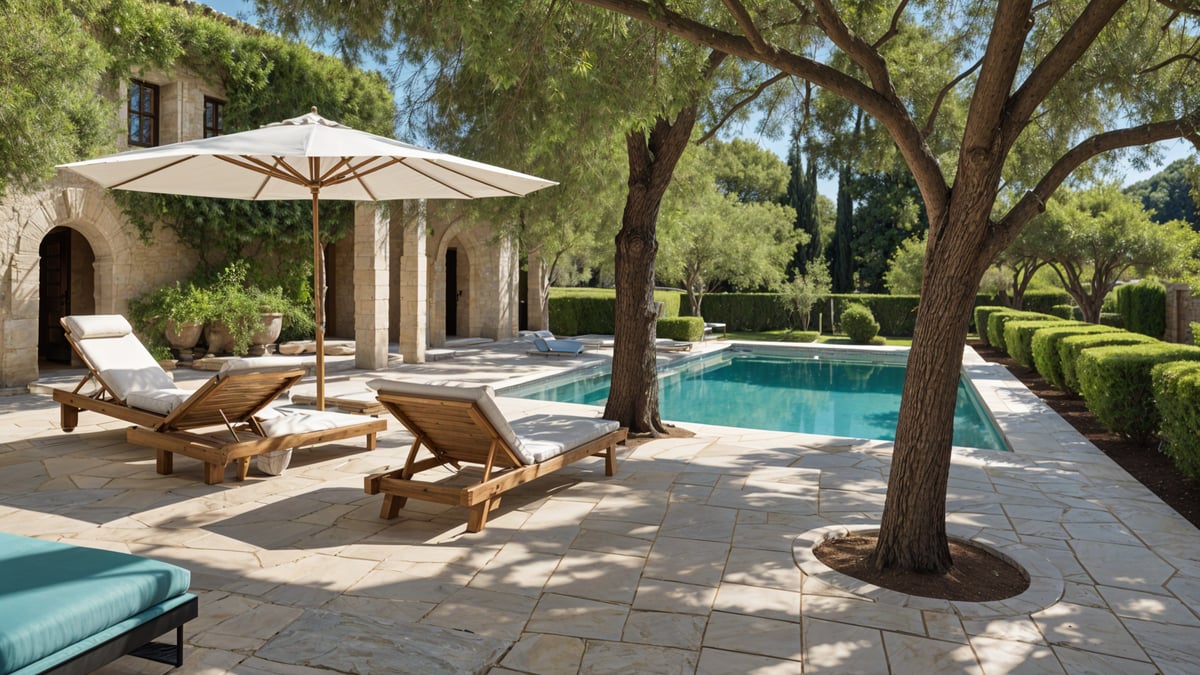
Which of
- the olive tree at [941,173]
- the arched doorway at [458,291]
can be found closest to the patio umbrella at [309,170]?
the olive tree at [941,173]

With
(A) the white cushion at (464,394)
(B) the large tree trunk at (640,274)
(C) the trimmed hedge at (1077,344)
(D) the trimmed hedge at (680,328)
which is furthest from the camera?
(D) the trimmed hedge at (680,328)

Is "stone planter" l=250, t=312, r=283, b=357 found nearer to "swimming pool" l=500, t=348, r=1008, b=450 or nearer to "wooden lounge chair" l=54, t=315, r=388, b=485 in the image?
"swimming pool" l=500, t=348, r=1008, b=450

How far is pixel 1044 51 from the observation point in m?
6.66

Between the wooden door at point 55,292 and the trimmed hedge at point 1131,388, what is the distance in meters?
15.0

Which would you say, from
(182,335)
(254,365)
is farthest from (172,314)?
(254,365)

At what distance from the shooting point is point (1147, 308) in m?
18.9

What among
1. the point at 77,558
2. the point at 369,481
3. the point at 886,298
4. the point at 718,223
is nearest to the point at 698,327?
the point at 718,223

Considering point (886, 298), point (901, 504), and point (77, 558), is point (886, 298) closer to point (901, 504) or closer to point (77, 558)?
point (901, 504)

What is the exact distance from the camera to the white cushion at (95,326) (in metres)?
6.70

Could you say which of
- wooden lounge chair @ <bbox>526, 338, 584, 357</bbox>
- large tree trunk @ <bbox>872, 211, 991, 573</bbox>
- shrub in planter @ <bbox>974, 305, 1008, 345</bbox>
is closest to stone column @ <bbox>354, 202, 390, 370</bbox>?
wooden lounge chair @ <bbox>526, 338, 584, 357</bbox>

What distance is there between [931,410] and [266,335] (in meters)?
11.9

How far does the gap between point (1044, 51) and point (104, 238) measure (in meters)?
12.5

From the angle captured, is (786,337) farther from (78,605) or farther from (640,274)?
(78,605)

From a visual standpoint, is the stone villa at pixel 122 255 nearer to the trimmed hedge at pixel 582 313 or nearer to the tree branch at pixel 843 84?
the trimmed hedge at pixel 582 313
